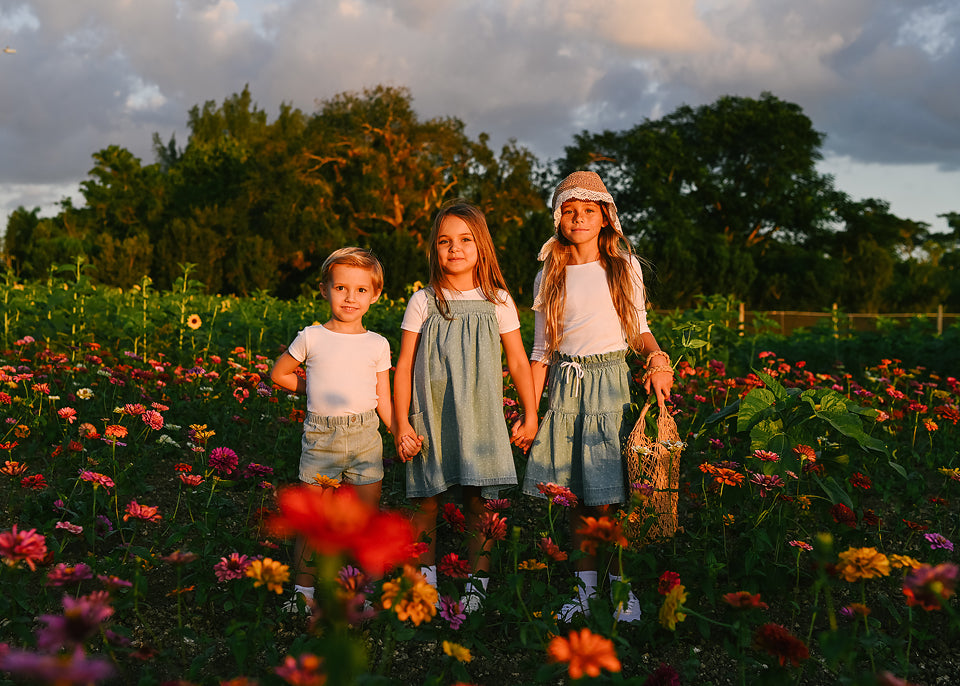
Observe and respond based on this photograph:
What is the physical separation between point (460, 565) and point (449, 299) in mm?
1114

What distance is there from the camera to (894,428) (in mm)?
4367

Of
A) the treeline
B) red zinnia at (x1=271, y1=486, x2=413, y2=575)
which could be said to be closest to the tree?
the treeline

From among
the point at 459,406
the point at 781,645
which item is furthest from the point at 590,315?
the point at 781,645

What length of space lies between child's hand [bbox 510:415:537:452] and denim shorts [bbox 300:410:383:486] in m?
0.50

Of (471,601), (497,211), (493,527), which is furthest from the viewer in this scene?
(497,211)

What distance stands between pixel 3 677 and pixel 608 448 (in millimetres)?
1916

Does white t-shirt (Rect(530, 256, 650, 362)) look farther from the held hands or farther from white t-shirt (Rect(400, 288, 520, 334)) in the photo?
the held hands

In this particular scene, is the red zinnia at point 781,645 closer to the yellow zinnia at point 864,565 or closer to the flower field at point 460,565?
the flower field at point 460,565

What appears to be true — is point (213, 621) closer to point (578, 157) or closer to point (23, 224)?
point (578, 157)

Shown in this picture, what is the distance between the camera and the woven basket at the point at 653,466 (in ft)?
8.42

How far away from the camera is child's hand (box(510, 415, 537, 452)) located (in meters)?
2.76

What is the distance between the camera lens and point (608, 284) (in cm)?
283

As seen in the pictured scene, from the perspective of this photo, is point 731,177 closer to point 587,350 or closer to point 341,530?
point 587,350

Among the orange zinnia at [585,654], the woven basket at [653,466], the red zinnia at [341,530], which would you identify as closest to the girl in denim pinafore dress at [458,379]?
the woven basket at [653,466]
